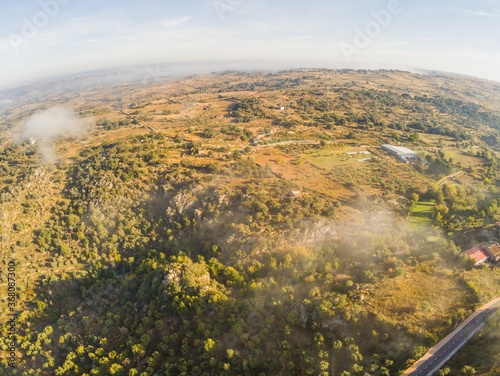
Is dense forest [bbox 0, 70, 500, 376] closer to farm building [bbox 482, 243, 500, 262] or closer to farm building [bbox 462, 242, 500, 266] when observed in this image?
farm building [bbox 462, 242, 500, 266]

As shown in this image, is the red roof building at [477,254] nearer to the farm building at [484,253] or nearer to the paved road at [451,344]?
the farm building at [484,253]

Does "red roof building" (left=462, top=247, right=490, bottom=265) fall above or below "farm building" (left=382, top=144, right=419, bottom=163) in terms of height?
below

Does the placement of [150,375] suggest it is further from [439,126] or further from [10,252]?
[439,126]

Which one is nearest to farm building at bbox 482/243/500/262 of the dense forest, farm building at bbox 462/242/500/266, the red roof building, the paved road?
farm building at bbox 462/242/500/266

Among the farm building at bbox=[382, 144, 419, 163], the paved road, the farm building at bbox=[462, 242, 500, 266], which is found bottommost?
the paved road

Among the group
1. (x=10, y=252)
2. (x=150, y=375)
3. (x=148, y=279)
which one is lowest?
(x=150, y=375)

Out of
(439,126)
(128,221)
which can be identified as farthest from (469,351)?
→ (439,126)

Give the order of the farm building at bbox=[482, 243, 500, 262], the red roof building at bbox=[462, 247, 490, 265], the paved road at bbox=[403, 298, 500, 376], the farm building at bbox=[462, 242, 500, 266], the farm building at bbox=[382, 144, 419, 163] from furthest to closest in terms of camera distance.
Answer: the farm building at bbox=[382, 144, 419, 163] → the farm building at bbox=[482, 243, 500, 262] → the farm building at bbox=[462, 242, 500, 266] → the red roof building at bbox=[462, 247, 490, 265] → the paved road at bbox=[403, 298, 500, 376]
